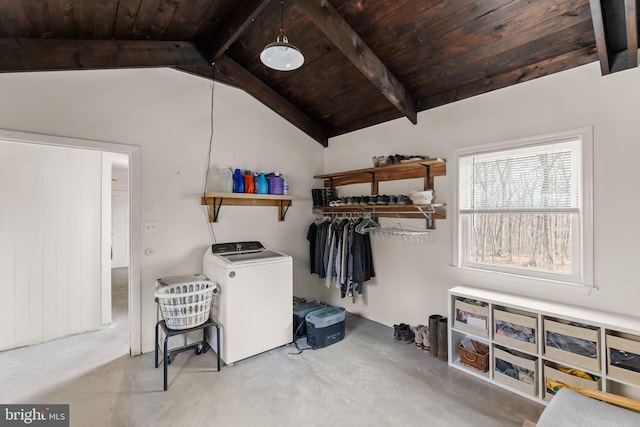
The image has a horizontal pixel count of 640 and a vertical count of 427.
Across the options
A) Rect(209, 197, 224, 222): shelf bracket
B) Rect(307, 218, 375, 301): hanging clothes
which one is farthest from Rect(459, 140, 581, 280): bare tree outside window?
Rect(209, 197, 224, 222): shelf bracket

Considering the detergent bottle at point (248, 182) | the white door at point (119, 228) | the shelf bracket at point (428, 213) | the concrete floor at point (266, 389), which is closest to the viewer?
the concrete floor at point (266, 389)

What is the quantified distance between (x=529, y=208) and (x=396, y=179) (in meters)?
1.40

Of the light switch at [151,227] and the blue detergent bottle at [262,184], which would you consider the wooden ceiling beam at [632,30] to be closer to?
the blue detergent bottle at [262,184]

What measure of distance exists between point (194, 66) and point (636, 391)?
187 inches

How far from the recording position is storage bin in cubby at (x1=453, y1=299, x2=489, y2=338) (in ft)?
8.35

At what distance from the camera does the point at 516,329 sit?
2373 millimetres

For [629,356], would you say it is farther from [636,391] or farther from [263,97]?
[263,97]

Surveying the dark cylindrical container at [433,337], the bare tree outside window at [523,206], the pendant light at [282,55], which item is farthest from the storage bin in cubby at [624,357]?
the pendant light at [282,55]

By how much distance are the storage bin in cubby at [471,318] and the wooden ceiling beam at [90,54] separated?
3.65 meters

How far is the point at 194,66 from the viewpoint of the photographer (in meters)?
3.24

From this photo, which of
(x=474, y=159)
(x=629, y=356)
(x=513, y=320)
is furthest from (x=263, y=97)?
(x=629, y=356)

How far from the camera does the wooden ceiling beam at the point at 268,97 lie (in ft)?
11.2

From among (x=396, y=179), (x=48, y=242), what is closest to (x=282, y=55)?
(x=396, y=179)

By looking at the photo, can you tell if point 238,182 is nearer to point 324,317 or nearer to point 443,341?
point 324,317
